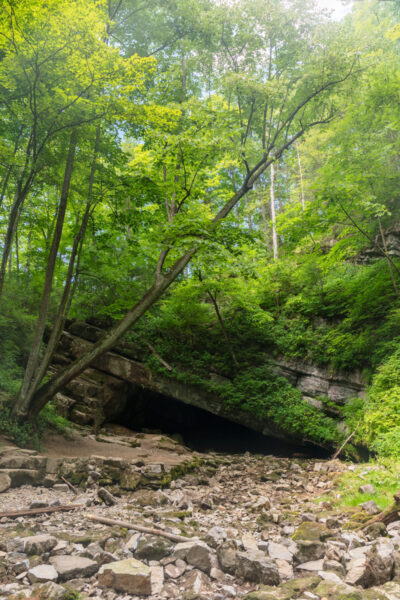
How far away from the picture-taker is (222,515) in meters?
5.46

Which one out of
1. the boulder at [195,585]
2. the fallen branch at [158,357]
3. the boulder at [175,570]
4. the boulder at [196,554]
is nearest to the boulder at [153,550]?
the boulder at [196,554]

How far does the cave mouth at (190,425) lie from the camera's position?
588 inches

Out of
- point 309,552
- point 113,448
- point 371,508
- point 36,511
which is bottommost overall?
point 113,448

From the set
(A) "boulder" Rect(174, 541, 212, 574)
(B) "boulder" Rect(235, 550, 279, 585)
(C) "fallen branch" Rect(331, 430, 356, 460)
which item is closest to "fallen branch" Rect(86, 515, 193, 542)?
(A) "boulder" Rect(174, 541, 212, 574)

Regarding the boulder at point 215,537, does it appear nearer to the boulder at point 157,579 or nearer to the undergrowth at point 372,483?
the boulder at point 157,579

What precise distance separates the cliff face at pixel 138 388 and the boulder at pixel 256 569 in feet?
29.6

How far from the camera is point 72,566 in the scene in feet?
9.90

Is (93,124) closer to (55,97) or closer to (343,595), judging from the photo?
(55,97)

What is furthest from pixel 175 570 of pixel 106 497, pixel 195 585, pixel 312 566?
pixel 106 497

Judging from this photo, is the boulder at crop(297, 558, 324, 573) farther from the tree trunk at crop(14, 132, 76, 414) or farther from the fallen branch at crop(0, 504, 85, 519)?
the tree trunk at crop(14, 132, 76, 414)

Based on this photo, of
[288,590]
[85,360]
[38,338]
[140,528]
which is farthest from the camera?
[85,360]

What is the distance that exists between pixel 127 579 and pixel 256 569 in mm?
1182

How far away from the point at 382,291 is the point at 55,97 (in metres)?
10.8

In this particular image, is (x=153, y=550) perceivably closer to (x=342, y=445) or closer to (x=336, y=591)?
(x=336, y=591)
